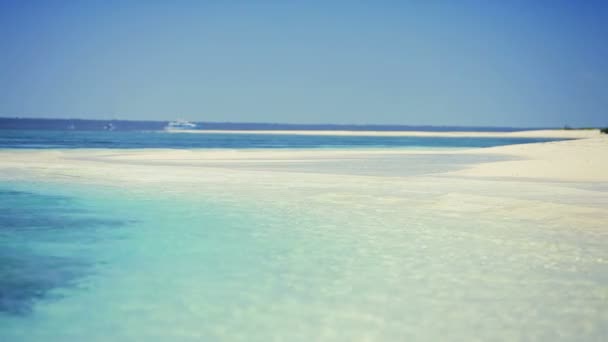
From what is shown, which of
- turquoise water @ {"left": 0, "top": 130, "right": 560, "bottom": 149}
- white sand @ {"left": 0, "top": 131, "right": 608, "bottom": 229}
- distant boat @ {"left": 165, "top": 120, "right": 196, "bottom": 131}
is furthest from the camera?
distant boat @ {"left": 165, "top": 120, "right": 196, "bottom": 131}

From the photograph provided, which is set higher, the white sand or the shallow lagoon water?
the white sand

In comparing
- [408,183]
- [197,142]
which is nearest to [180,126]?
[197,142]

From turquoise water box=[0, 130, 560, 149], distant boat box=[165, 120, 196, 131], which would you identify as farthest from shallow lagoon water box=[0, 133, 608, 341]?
distant boat box=[165, 120, 196, 131]

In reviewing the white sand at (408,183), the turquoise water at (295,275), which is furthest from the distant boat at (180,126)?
the turquoise water at (295,275)

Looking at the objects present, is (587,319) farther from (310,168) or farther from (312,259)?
(310,168)

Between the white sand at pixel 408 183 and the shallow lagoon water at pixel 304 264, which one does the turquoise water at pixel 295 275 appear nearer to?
the shallow lagoon water at pixel 304 264

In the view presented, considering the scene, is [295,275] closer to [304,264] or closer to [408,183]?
[304,264]

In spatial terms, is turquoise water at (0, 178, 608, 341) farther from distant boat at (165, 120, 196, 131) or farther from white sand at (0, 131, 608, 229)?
distant boat at (165, 120, 196, 131)

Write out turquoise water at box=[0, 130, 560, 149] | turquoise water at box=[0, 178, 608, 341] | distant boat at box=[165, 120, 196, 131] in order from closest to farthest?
1. turquoise water at box=[0, 178, 608, 341]
2. turquoise water at box=[0, 130, 560, 149]
3. distant boat at box=[165, 120, 196, 131]

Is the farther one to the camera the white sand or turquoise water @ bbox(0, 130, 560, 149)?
turquoise water @ bbox(0, 130, 560, 149)

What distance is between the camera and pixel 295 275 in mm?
7211

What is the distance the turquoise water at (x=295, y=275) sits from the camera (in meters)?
5.41

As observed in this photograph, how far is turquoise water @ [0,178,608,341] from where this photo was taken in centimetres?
541

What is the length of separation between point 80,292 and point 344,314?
2.76 m
